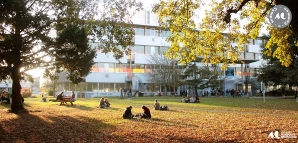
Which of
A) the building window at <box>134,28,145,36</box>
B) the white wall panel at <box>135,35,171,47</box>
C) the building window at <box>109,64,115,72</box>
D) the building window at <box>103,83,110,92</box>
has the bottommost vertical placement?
the building window at <box>103,83,110,92</box>

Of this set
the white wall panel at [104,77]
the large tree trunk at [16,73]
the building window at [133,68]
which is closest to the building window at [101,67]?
the white wall panel at [104,77]

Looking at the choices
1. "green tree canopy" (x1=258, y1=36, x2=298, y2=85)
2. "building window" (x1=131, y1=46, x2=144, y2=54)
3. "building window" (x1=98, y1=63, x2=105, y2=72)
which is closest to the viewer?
"green tree canopy" (x1=258, y1=36, x2=298, y2=85)

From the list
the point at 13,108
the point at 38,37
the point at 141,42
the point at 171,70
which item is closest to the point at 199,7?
the point at 38,37

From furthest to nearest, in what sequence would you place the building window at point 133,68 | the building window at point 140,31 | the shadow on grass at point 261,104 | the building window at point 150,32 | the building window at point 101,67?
the building window at point 150,32
the building window at point 140,31
the building window at point 133,68
the building window at point 101,67
the shadow on grass at point 261,104

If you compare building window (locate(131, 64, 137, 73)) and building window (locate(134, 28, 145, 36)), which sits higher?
building window (locate(134, 28, 145, 36))

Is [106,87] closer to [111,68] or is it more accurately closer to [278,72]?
[111,68]

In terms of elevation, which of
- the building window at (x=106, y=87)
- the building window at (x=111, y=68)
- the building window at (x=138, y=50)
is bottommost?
the building window at (x=106, y=87)

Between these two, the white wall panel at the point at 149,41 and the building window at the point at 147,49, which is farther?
the building window at the point at 147,49

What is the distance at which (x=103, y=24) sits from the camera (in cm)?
1060

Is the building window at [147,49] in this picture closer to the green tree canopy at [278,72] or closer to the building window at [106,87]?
the building window at [106,87]

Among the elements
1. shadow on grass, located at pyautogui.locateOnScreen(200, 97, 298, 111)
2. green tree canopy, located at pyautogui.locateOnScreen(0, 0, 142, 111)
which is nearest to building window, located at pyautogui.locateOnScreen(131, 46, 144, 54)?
shadow on grass, located at pyautogui.locateOnScreen(200, 97, 298, 111)

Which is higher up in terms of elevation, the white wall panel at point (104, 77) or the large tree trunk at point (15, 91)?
the white wall panel at point (104, 77)

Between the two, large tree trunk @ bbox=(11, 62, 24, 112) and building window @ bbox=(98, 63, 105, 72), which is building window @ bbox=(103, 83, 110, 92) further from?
large tree trunk @ bbox=(11, 62, 24, 112)

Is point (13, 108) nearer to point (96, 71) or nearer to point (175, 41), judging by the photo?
point (175, 41)
